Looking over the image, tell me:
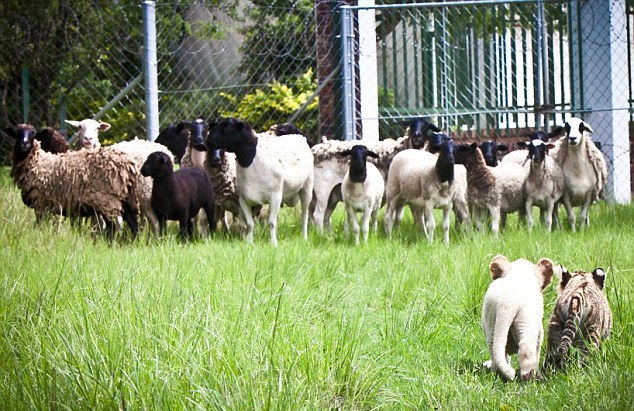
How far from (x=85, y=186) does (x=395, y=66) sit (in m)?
5.93

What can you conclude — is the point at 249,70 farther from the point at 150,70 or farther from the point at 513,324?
the point at 513,324

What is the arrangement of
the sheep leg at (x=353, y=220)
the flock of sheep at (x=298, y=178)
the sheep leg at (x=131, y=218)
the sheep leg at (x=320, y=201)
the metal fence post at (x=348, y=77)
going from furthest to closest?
the metal fence post at (x=348, y=77) → the sheep leg at (x=320, y=201) → the sheep leg at (x=353, y=220) → the sheep leg at (x=131, y=218) → the flock of sheep at (x=298, y=178)

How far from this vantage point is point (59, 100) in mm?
18125

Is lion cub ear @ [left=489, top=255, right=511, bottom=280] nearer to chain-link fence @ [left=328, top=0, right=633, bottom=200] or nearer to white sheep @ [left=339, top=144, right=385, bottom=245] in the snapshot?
white sheep @ [left=339, top=144, right=385, bottom=245]

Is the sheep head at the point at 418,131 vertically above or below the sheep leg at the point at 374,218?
above

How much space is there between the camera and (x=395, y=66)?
48.9 feet

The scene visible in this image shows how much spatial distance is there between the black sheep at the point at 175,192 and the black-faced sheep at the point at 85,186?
0.27 meters

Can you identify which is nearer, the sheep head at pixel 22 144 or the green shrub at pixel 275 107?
the sheep head at pixel 22 144

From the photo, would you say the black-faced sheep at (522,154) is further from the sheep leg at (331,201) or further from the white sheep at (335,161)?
the sheep leg at (331,201)

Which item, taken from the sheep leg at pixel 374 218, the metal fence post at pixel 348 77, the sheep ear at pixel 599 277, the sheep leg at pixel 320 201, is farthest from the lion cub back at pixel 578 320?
the metal fence post at pixel 348 77

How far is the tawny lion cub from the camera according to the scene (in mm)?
5098

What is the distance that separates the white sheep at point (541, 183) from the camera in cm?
1154

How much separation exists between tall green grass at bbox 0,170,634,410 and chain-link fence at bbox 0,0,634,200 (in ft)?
17.8

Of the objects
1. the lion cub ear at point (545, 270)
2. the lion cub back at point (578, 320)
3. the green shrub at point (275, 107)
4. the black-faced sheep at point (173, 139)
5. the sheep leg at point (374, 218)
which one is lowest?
the sheep leg at point (374, 218)
